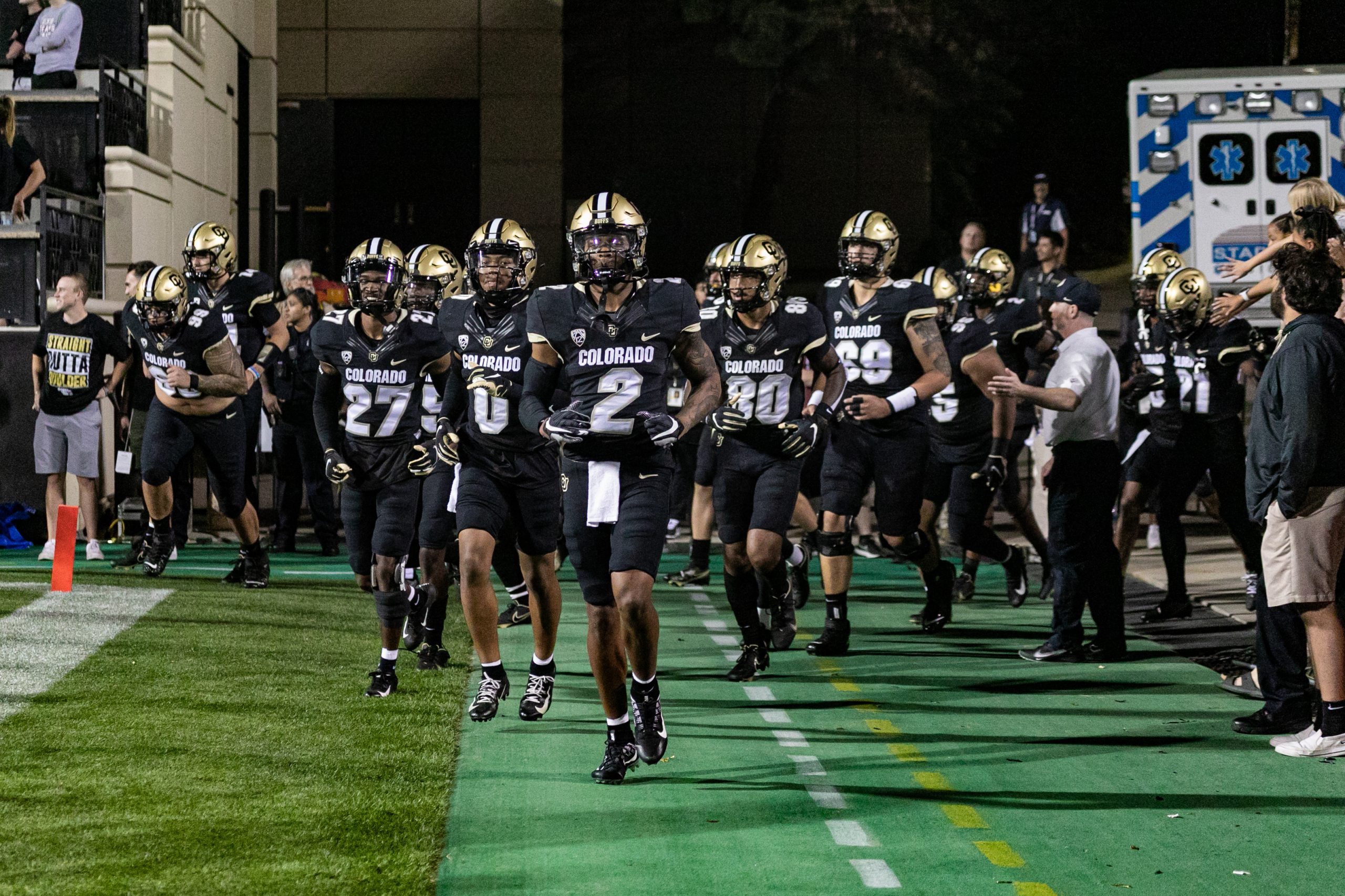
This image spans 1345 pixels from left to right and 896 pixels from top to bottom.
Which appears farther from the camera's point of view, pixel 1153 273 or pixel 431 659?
pixel 1153 273

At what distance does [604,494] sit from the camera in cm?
675

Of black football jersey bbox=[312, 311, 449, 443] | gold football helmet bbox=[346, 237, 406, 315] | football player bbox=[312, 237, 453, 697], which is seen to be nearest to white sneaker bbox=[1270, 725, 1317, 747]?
football player bbox=[312, 237, 453, 697]

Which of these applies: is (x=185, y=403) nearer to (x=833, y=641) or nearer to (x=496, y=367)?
(x=496, y=367)

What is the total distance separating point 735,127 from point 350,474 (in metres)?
19.3

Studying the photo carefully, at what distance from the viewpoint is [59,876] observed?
546cm

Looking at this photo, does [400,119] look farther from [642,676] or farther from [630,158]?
[642,676]

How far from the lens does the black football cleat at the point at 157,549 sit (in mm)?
12398

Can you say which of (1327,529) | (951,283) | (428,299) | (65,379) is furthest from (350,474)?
(65,379)

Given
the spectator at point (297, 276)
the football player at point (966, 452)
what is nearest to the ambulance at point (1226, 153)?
the football player at point (966, 452)

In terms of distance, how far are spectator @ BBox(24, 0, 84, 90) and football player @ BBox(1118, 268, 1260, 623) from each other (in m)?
11.9

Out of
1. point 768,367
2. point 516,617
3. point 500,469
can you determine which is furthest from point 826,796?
point 516,617

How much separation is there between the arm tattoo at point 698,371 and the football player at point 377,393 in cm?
205

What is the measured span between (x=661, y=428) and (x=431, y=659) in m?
3.27

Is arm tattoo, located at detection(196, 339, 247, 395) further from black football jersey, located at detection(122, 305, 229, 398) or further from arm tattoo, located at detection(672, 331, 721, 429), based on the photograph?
arm tattoo, located at detection(672, 331, 721, 429)
